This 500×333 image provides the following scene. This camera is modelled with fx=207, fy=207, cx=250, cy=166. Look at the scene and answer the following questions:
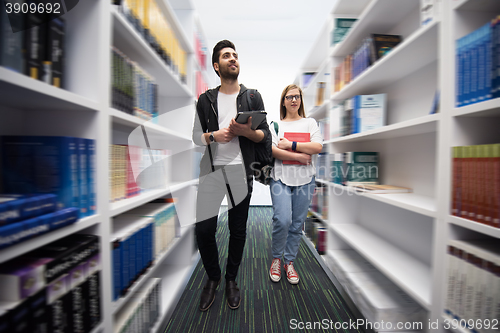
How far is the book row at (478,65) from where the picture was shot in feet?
2.17

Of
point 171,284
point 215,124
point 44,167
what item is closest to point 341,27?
point 215,124

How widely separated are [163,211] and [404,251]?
1.54 m

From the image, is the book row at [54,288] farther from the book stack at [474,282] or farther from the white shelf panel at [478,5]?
the white shelf panel at [478,5]

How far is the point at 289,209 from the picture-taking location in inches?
60.1

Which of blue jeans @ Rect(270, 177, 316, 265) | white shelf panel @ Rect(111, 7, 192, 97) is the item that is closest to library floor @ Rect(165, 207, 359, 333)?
blue jeans @ Rect(270, 177, 316, 265)

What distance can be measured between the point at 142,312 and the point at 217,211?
593 millimetres

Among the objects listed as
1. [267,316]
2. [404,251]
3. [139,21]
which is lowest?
[267,316]

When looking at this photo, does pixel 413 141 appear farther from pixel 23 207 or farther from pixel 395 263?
pixel 23 207

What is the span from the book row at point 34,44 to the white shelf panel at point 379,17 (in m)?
1.54

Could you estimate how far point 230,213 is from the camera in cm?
136

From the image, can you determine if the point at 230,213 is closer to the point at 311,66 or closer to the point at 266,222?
the point at 266,222

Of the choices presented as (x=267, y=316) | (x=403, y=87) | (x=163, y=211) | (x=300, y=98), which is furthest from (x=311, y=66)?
(x=267, y=316)

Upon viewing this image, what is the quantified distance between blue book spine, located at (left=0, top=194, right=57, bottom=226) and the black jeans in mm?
778

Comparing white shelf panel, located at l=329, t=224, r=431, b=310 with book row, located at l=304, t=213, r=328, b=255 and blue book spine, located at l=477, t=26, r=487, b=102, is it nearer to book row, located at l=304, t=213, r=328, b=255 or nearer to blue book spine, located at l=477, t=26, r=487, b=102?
book row, located at l=304, t=213, r=328, b=255
